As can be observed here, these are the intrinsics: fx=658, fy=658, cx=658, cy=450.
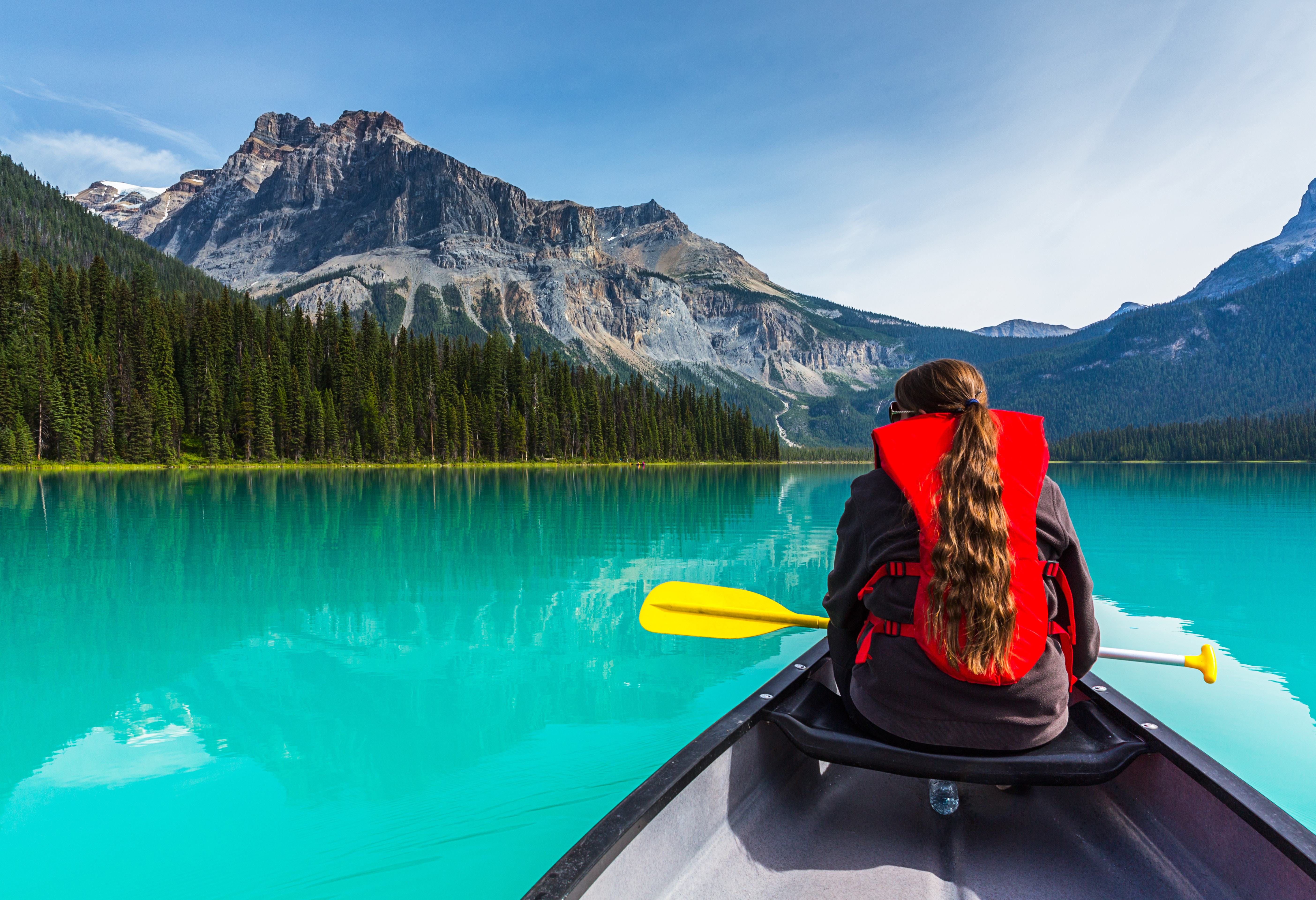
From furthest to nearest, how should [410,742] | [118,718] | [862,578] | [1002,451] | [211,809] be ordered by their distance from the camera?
[118,718]
[410,742]
[211,809]
[862,578]
[1002,451]

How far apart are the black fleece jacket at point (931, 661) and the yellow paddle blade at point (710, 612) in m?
2.04

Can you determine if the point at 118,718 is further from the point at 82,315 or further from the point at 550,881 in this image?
the point at 82,315

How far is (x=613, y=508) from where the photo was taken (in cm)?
3114

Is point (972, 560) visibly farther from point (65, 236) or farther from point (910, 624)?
point (65, 236)

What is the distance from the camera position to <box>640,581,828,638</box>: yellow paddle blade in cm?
562

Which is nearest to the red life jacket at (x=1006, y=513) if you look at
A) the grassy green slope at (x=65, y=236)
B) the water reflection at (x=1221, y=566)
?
the water reflection at (x=1221, y=566)

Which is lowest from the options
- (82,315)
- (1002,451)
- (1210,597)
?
(1210,597)

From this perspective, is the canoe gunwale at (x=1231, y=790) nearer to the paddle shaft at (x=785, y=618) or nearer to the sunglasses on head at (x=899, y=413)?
the paddle shaft at (x=785, y=618)

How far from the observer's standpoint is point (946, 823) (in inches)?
143

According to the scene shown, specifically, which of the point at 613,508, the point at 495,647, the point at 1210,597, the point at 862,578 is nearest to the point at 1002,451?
the point at 862,578

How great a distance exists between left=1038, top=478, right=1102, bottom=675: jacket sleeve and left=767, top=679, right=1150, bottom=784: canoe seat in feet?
1.40

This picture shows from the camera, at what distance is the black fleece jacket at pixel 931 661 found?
3.06 m

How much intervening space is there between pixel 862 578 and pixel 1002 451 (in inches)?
35.1

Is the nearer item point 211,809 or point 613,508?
point 211,809
